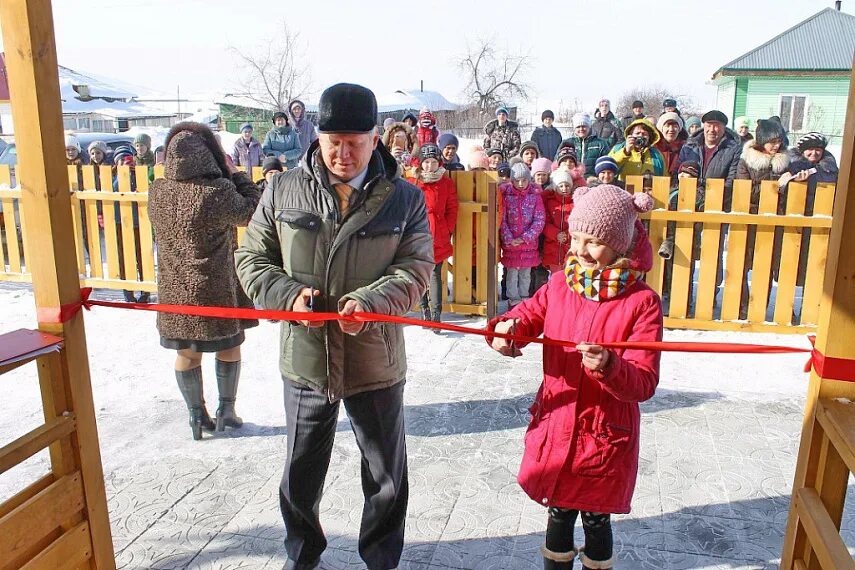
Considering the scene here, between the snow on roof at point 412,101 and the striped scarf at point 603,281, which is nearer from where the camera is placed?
the striped scarf at point 603,281

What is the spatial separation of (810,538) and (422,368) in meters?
3.56

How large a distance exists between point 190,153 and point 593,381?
2618 mm

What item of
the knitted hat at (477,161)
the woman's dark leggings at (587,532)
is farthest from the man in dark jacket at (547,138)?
the woman's dark leggings at (587,532)

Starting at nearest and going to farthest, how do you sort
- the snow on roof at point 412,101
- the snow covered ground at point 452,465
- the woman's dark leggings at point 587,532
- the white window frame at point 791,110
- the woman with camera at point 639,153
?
the woman's dark leggings at point 587,532
the snow covered ground at point 452,465
the woman with camera at point 639,153
the white window frame at point 791,110
the snow on roof at point 412,101

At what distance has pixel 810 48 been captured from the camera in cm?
3372

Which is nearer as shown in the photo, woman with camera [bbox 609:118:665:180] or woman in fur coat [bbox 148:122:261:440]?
woman in fur coat [bbox 148:122:261:440]

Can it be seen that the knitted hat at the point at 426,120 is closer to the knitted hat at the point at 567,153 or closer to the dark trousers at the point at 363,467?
the knitted hat at the point at 567,153

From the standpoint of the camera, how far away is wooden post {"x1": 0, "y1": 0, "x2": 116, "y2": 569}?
79.3 inches

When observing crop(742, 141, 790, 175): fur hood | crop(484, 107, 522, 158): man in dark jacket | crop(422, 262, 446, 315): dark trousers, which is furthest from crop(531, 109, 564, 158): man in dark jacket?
crop(422, 262, 446, 315): dark trousers

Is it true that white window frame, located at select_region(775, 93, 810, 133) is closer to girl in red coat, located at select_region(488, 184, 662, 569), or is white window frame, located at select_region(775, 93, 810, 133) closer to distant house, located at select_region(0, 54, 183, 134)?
distant house, located at select_region(0, 54, 183, 134)

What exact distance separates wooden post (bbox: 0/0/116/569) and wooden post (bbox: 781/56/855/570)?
2305 millimetres

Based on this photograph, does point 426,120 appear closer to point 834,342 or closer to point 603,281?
point 603,281

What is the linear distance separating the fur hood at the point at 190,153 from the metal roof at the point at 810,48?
33.8 meters

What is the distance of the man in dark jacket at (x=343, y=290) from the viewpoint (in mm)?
2465
